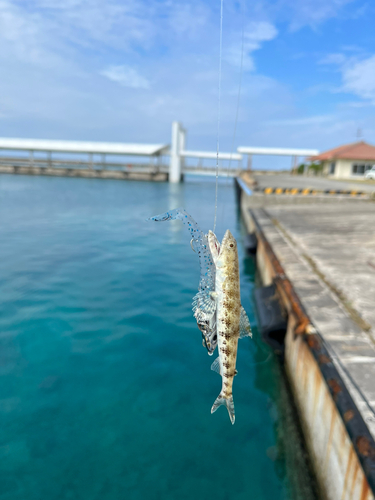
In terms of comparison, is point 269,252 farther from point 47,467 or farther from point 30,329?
point 47,467

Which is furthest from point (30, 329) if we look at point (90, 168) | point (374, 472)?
point (90, 168)

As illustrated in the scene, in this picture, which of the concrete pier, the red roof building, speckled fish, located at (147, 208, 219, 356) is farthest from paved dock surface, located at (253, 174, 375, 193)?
speckled fish, located at (147, 208, 219, 356)

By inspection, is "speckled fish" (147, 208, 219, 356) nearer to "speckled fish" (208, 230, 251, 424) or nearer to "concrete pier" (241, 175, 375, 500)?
"speckled fish" (208, 230, 251, 424)

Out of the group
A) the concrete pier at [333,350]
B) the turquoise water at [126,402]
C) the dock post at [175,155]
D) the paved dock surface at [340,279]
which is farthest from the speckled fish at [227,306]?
the dock post at [175,155]

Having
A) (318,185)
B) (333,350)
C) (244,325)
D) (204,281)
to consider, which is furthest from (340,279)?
(318,185)

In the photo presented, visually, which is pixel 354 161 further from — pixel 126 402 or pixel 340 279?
pixel 126 402

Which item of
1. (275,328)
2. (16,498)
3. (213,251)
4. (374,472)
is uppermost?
(213,251)
